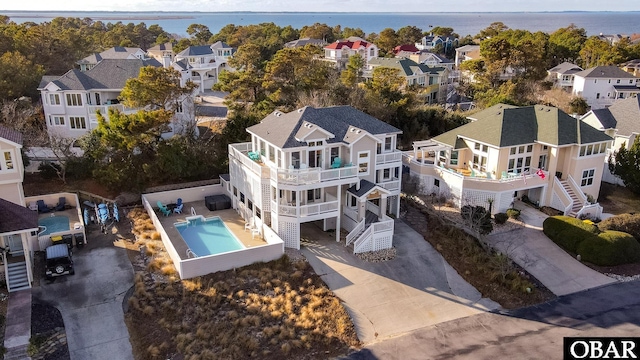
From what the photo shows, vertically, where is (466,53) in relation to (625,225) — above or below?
above

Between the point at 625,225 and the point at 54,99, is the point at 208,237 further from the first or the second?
the point at 625,225

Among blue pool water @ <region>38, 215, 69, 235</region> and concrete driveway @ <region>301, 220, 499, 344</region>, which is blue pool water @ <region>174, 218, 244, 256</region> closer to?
concrete driveway @ <region>301, 220, 499, 344</region>

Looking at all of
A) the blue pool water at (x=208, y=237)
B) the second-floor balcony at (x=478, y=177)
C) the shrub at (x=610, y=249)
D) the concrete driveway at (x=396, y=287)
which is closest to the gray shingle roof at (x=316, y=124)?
the second-floor balcony at (x=478, y=177)

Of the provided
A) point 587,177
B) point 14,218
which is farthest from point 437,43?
point 14,218

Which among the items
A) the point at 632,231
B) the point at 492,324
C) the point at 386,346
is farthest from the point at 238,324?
the point at 632,231

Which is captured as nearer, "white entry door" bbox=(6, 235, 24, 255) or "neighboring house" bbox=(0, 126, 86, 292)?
"neighboring house" bbox=(0, 126, 86, 292)

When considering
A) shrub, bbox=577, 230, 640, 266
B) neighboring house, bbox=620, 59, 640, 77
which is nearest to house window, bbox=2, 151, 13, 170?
shrub, bbox=577, 230, 640, 266
